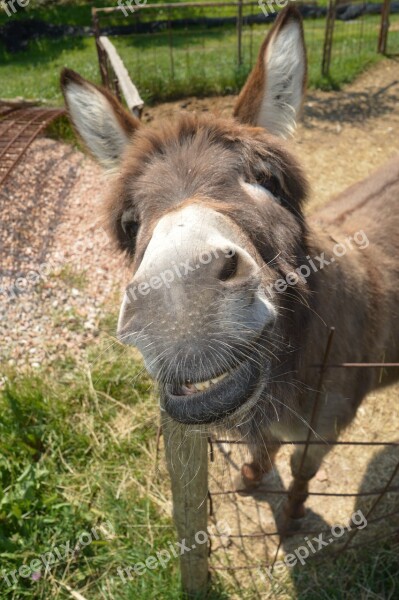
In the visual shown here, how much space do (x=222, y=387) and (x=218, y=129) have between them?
1.21 meters

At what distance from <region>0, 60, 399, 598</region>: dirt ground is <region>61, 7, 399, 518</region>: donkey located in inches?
12.6

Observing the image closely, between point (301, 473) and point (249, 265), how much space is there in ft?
5.95

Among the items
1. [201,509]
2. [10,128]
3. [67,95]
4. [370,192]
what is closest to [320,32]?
[10,128]

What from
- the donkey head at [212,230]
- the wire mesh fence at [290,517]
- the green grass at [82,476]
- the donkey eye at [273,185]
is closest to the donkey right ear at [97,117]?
the donkey head at [212,230]

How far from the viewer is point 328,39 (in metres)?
10.4

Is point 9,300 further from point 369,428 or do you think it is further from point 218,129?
point 369,428

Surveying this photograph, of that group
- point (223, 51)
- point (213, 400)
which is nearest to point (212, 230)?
point (213, 400)

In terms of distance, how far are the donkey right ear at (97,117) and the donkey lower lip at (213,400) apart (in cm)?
155

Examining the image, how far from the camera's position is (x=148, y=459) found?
3.54 meters
